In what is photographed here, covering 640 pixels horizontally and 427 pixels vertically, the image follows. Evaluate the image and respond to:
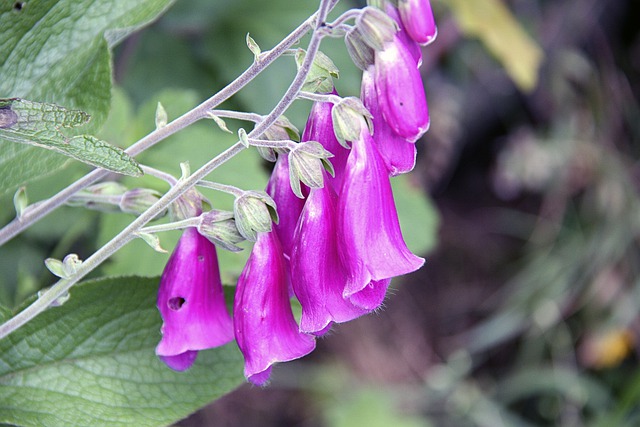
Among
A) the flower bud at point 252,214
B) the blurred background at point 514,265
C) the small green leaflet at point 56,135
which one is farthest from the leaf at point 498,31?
the small green leaflet at point 56,135

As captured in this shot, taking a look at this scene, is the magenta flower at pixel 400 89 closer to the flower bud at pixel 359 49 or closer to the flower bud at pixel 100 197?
the flower bud at pixel 359 49

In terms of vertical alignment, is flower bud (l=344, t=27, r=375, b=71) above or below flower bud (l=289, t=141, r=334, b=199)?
above

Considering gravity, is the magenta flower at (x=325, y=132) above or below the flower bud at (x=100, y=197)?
below

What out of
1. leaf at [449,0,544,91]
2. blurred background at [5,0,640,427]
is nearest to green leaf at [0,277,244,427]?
leaf at [449,0,544,91]

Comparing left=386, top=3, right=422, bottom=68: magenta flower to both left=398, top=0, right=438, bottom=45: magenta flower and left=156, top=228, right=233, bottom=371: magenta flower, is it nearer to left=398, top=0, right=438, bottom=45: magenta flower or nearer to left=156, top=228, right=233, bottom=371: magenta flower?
left=398, top=0, right=438, bottom=45: magenta flower

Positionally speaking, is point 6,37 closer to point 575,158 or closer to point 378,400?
point 378,400

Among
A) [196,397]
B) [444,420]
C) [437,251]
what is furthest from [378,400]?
[196,397]
